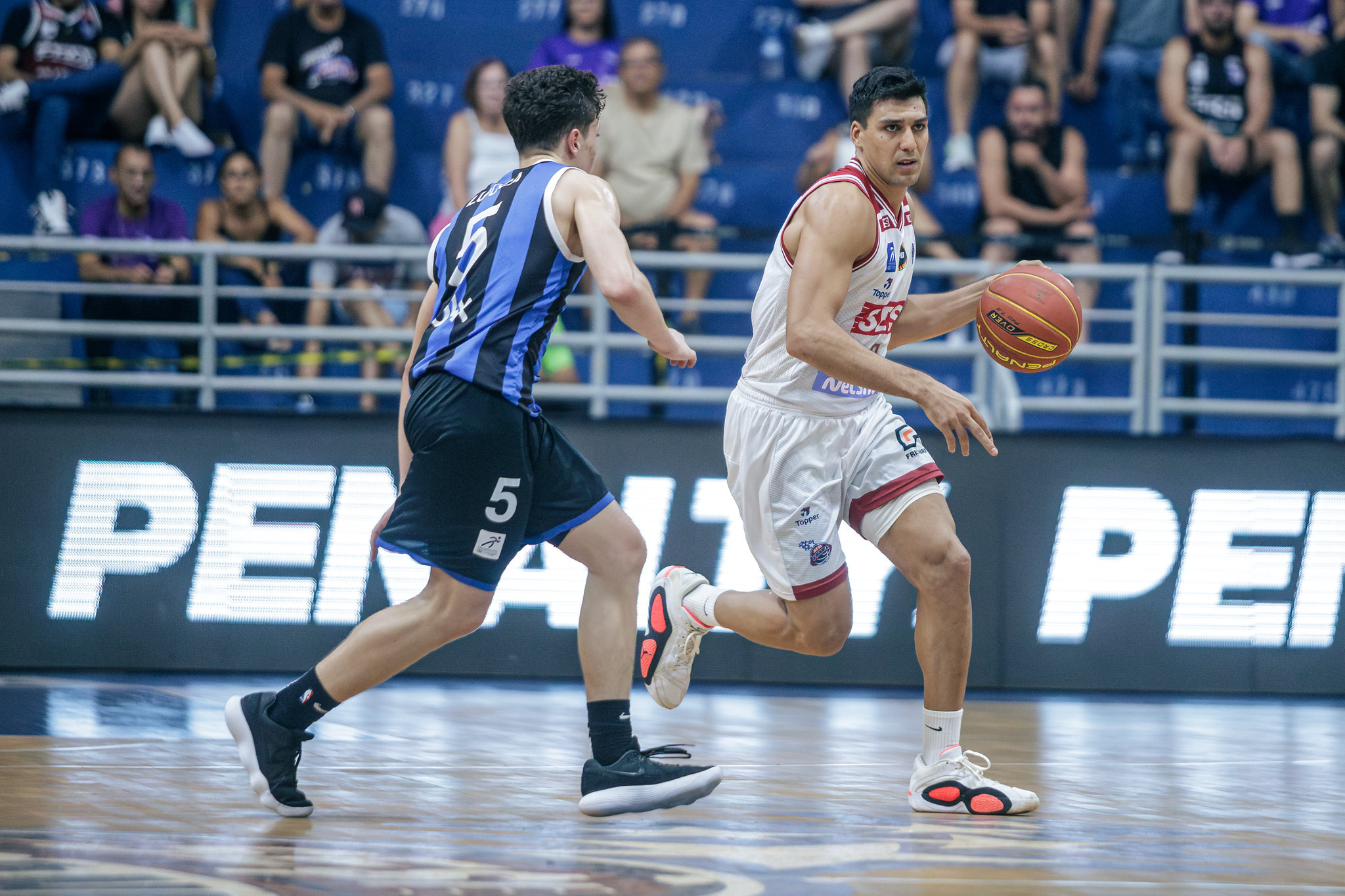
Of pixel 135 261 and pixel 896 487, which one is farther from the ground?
pixel 135 261

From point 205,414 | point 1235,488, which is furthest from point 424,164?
point 1235,488

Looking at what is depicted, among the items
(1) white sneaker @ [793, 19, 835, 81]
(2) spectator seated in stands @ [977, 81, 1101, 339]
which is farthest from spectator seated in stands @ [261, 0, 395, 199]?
(2) spectator seated in stands @ [977, 81, 1101, 339]

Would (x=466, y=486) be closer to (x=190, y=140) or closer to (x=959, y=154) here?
(x=190, y=140)

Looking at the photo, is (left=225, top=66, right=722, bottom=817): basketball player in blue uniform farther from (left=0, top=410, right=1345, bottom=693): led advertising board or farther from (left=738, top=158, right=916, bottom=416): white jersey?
(left=0, top=410, right=1345, bottom=693): led advertising board

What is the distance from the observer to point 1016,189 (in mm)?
10641

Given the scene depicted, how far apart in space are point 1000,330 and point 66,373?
583 cm

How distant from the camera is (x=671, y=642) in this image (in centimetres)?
575

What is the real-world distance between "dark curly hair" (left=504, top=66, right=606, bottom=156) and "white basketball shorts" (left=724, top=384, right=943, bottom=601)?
4.11 feet

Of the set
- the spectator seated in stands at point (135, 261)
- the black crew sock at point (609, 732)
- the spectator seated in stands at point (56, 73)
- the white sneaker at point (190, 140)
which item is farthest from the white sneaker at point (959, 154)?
the black crew sock at point (609, 732)

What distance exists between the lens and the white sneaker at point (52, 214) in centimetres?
994

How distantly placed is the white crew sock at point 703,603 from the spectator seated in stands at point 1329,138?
23.3 ft

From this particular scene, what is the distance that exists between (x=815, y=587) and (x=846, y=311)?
38.1 inches

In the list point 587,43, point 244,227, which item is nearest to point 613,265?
point 244,227

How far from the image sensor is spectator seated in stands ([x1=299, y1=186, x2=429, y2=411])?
378 inches
